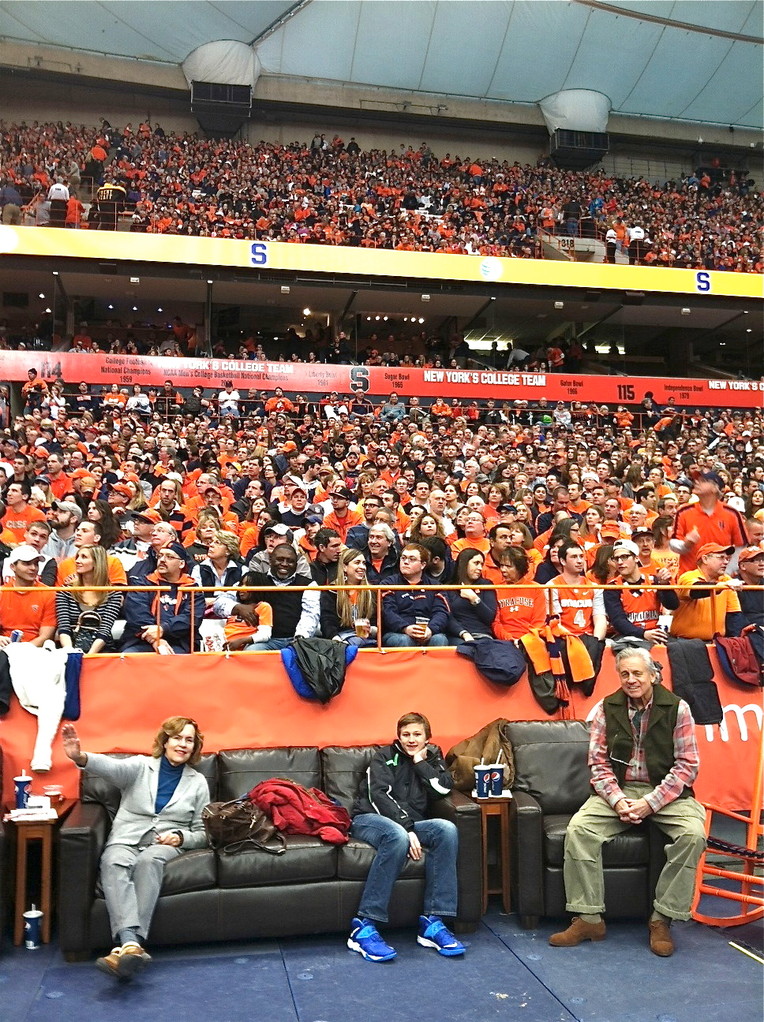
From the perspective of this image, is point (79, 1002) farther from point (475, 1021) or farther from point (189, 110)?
point (189, 110)

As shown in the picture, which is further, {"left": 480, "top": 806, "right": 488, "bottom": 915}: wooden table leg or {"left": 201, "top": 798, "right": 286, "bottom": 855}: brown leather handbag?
Result: {"left": 480, "top": 806, "right": 488, "bottom": 915}: wooden table leg

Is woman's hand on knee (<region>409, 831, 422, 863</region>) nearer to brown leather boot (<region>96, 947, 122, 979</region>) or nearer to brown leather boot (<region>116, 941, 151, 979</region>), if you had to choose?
brown leather boot (<region>116, 941, 151, 979</region>)

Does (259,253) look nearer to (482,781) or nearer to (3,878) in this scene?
(482,781)

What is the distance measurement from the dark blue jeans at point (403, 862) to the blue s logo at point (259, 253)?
19.5 meters

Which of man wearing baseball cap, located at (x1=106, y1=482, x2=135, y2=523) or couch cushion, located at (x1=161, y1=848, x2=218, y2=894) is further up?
man wearing baseball cap, located at (x1=106, y1=482, x2=135, y2=523)

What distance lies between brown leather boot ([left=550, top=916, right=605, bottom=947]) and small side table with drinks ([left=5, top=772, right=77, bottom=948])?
2.65m

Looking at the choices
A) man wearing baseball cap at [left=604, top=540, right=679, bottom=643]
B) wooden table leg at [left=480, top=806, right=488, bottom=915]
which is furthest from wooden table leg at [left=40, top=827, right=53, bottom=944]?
man wearing baseball cap at [left=604, top=540, right=679, bottom=643]

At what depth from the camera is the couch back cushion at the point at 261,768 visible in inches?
213

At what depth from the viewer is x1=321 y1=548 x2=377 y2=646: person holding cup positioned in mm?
6242

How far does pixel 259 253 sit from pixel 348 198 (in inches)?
188

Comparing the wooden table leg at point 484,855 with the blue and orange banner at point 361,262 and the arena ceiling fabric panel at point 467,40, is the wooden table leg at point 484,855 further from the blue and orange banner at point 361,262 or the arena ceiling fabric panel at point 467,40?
the arena ceiling fabric panel at point 467,40

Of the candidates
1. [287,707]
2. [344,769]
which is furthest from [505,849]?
[287,707]

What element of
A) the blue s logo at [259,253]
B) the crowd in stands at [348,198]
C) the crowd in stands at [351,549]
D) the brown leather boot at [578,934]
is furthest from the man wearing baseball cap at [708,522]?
the crowd in stands at [348,198]

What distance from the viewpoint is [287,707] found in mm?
5895
